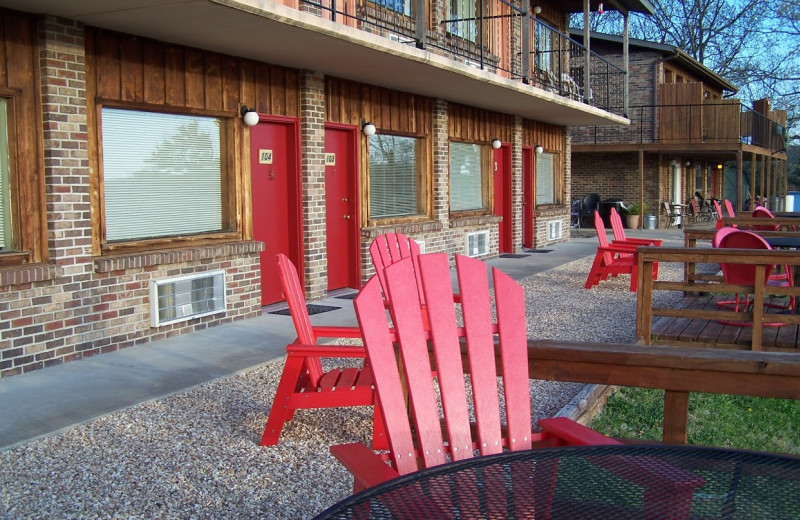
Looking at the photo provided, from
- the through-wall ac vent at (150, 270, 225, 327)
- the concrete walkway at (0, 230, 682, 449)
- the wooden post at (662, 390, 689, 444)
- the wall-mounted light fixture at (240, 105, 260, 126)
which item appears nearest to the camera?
the wooden post at (662, 390, 689, 444)

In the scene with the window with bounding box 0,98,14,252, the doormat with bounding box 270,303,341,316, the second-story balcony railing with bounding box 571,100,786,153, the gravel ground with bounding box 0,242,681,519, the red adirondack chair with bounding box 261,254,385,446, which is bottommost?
the gravel ground with bounding box 0,242,681,519

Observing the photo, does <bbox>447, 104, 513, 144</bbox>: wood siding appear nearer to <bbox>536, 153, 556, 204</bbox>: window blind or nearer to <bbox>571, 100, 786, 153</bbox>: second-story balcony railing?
<bbox>536, 153, 556, 204</bbox>: window blind

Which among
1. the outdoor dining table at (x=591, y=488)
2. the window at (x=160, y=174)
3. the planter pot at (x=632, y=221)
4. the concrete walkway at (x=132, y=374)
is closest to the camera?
the outdoor dining table at (x=591, y=488)

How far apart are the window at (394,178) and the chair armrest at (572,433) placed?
7.94 m

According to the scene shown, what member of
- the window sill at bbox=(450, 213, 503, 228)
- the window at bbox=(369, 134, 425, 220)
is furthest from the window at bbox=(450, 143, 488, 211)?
the window at bbox=(369, 134, 425, 220)

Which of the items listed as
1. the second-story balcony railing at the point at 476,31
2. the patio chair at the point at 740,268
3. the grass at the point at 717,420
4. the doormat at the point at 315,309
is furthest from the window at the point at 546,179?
the grass at the point at 717,420

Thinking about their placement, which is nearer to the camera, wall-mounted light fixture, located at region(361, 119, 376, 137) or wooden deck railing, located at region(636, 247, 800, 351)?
wooden deck railing, located at region(636, 247, 800, 351)

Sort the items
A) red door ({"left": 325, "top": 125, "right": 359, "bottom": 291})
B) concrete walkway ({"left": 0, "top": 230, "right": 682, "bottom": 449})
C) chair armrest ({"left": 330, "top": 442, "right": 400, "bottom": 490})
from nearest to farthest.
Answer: chair armrest ({"left": 330, "top": 442, "right": 400, "bottom": 490})
concrete walkway ({"left": 0, "top": 230, "right": 682, "bottom": 449})
red door ({"left": 325, "top": 125, "right": 359, "bottom": 291})

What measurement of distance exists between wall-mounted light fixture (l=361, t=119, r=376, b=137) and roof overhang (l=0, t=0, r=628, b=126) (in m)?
0.52

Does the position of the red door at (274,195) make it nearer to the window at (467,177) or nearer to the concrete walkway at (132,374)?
the concrete walkway at (132,374)

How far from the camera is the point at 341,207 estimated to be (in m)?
10.0

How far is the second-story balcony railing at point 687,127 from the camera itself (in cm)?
2225

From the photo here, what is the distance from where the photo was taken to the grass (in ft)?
15.1

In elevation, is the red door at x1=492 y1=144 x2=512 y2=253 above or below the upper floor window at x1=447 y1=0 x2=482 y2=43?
below
